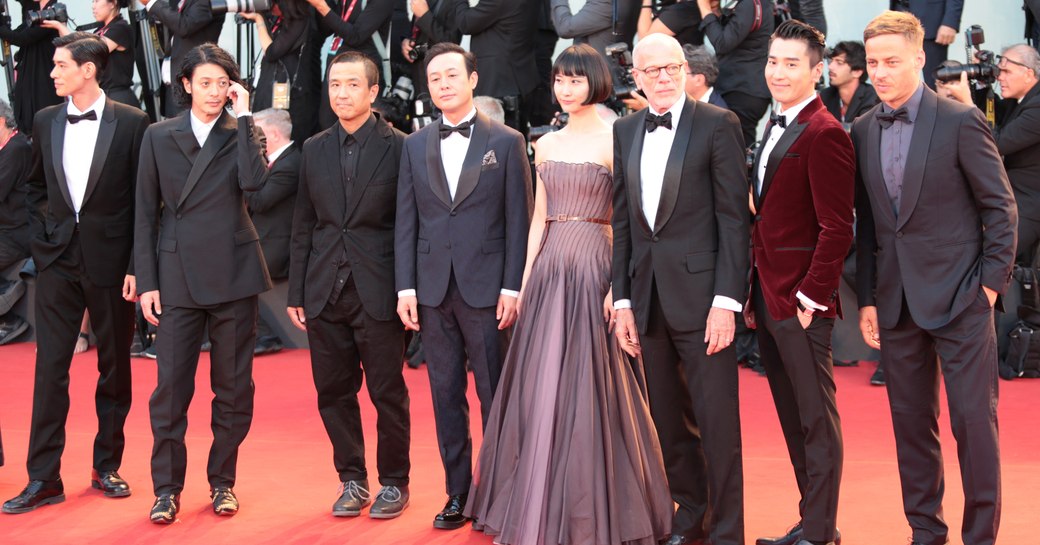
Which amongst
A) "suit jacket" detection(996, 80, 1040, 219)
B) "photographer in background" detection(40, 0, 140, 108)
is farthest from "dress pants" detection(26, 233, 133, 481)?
"suit jacket" detection(996, 80, 1040, 219)

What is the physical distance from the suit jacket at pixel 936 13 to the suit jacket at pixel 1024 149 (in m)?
0.61

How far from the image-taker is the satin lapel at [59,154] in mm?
4590

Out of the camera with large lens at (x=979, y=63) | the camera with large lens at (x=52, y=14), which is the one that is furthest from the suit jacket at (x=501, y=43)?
the camera with large lens at (x=52, y=14)

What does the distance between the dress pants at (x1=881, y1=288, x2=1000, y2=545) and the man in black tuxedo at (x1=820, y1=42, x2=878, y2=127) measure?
3054 millimetres

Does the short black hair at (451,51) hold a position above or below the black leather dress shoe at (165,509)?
above

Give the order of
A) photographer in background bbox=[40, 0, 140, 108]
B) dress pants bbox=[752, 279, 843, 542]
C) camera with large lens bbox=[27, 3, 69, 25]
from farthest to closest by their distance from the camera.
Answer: camera with large lens bbox=[27, 3, 69, 25]
photographer in background bbox=[40, 0, 140, 108]
dress pants bbox=[752, 279, 843, 542]

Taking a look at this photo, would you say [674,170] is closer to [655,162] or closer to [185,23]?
[655,162]

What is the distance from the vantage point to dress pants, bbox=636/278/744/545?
3723 mm

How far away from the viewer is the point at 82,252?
456 centimetres

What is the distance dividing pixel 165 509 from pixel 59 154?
1377 millimetres

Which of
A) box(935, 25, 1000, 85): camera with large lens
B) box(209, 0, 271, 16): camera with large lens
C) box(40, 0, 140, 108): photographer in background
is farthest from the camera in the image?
box(40, 0, 140, 108): photographer in background

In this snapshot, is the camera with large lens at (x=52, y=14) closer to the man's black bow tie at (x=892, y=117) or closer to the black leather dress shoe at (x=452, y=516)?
the black leather dress shoe at (x=452, y=516)

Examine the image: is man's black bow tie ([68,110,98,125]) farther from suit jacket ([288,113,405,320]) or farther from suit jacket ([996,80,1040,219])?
suit jacket ([996,80,1040,219])

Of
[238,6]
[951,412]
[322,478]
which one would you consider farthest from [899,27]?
[238,6]
